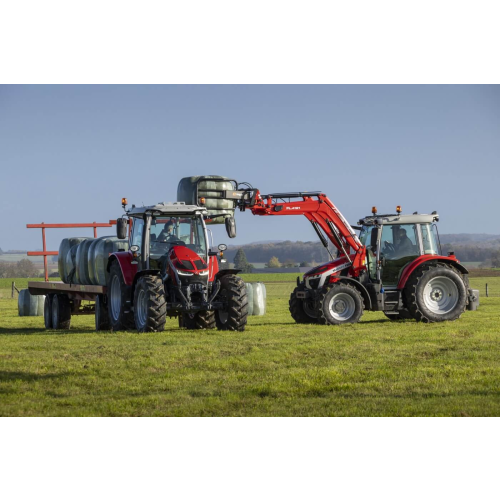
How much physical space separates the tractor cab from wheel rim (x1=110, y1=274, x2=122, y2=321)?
5494mm

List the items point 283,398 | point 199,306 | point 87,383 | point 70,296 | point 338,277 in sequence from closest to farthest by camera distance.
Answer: point 283,398 < point 87,383 < point 199,306 < point 338,277 < point 70,296

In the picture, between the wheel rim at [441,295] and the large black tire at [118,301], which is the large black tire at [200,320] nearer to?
the large black tire at [118,301]

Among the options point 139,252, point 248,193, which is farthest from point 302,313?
point 139,252

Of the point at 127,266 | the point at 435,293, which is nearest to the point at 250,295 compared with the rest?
the point at 435,293

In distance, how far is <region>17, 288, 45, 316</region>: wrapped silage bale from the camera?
984 inches

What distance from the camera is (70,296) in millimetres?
19031

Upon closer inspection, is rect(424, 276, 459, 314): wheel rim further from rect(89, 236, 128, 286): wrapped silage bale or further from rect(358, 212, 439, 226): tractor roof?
rect(89, 236, 128, 286): wrapped silage bale

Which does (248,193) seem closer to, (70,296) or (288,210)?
(288,210)

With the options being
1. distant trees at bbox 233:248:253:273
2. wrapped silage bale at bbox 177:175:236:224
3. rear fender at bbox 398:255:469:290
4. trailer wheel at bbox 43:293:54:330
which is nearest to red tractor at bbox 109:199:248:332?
trailer wheel at bbox 43:293:54:330

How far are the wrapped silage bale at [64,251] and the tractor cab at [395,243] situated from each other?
675 centimetres

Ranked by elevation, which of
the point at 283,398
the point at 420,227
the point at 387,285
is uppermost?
the point at 420,227

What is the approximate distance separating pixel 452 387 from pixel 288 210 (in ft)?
32.5

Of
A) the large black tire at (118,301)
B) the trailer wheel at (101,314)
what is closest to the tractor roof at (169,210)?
the large black tire at (118,301)

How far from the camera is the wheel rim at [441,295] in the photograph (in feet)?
58.5
